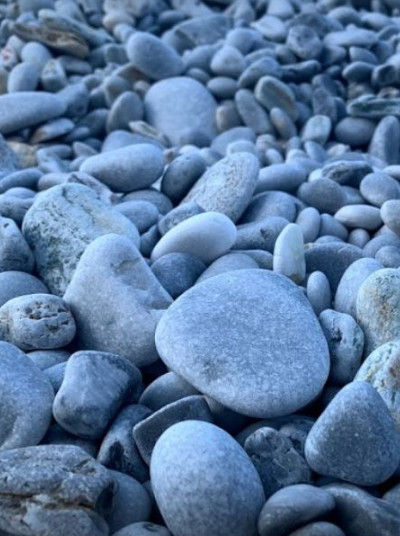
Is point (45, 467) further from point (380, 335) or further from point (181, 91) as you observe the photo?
point (181, 91)

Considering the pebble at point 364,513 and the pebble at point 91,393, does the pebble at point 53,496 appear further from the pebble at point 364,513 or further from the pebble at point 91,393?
the pebble at point 364,513

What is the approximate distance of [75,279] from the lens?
2.35 metres

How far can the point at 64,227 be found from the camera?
2721 millimetres

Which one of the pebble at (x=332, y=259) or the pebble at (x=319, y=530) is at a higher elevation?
the pebble at (x=319, y=530)

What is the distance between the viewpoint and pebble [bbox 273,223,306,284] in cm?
252

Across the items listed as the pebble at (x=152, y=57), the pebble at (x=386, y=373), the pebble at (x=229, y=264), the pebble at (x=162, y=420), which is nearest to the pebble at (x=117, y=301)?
the pebble at (x=229, y=264)

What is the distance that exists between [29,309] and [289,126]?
2.98 meters

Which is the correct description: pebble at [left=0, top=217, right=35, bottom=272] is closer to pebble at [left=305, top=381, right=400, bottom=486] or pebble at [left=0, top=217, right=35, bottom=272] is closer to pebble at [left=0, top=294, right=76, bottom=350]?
pebble at [left=0, top=294, right=76, bottom=350]

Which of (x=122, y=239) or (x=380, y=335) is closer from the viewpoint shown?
(x=380, y=335)

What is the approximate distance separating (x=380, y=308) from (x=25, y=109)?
288 centimetres

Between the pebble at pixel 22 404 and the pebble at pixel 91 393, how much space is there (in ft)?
0.15

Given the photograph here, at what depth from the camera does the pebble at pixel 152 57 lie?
16.9ft

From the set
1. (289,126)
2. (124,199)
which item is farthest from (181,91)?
(124,199)

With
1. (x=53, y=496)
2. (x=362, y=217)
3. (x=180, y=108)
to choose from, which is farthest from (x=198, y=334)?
(x=180, y=108)
